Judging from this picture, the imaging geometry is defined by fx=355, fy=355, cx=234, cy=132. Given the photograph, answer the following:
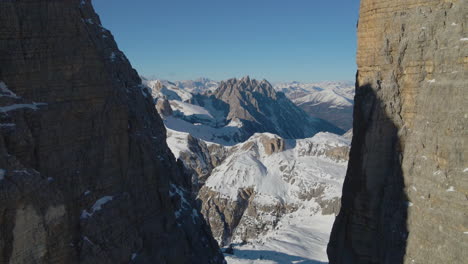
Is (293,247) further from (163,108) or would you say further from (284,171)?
(163,108)

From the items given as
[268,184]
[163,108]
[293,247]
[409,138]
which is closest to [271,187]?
[268,184]

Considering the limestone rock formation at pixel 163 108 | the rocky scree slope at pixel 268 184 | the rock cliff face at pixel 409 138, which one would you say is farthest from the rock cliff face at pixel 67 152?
the limestone rock formation at pixel 163 108

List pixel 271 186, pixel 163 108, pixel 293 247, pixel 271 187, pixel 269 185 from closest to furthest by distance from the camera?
pixel 293 247, pixel 271 187, pixel 271 186, pixel 269 185, pixel 163 108

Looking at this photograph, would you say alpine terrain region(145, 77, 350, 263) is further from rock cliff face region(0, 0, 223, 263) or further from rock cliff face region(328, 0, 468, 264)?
rock cliff face region(0, 0, 223, 263)

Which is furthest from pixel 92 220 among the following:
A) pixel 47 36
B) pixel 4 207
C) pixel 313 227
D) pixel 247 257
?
pixel 313 227

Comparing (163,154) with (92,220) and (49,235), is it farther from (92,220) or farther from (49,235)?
(49,235)

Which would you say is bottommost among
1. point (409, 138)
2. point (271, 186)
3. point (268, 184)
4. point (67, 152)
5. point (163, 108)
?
point (271, 186)
